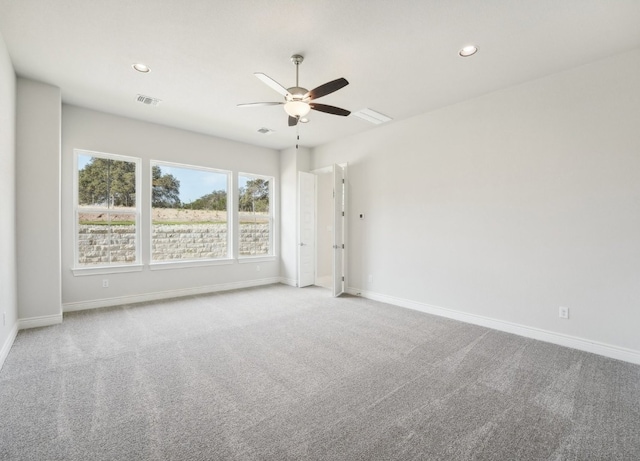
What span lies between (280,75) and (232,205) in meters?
3.22

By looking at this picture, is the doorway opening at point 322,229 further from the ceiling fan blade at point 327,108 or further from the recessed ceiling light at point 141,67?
the recessed ceiling light at point 141,67

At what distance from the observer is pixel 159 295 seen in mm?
5145

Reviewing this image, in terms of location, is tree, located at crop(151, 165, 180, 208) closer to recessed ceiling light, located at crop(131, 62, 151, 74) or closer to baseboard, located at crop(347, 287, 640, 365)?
recessed ceiling light, located at crop(131, 62, 151, 74)

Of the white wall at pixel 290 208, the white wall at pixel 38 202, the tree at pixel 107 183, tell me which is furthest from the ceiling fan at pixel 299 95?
the white wall at pixel 290 208

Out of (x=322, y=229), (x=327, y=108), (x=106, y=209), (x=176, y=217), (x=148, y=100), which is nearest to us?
(x=327, y=108)

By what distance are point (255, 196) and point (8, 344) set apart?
4302mm

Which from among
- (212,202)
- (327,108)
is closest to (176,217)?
(212,202)

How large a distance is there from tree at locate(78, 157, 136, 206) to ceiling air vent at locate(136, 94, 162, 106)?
1225 millimetres

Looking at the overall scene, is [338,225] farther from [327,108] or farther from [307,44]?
[307,44]

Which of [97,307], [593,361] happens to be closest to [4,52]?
[97,307]

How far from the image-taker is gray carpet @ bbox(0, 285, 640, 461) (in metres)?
1.78

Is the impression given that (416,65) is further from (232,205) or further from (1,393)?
(1,393)

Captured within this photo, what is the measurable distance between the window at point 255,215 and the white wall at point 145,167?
0.23 meters

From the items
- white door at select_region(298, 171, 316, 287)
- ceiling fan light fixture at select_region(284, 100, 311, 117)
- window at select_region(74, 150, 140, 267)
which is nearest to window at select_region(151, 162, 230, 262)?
window at select_region(74, 150, 140, 267)
